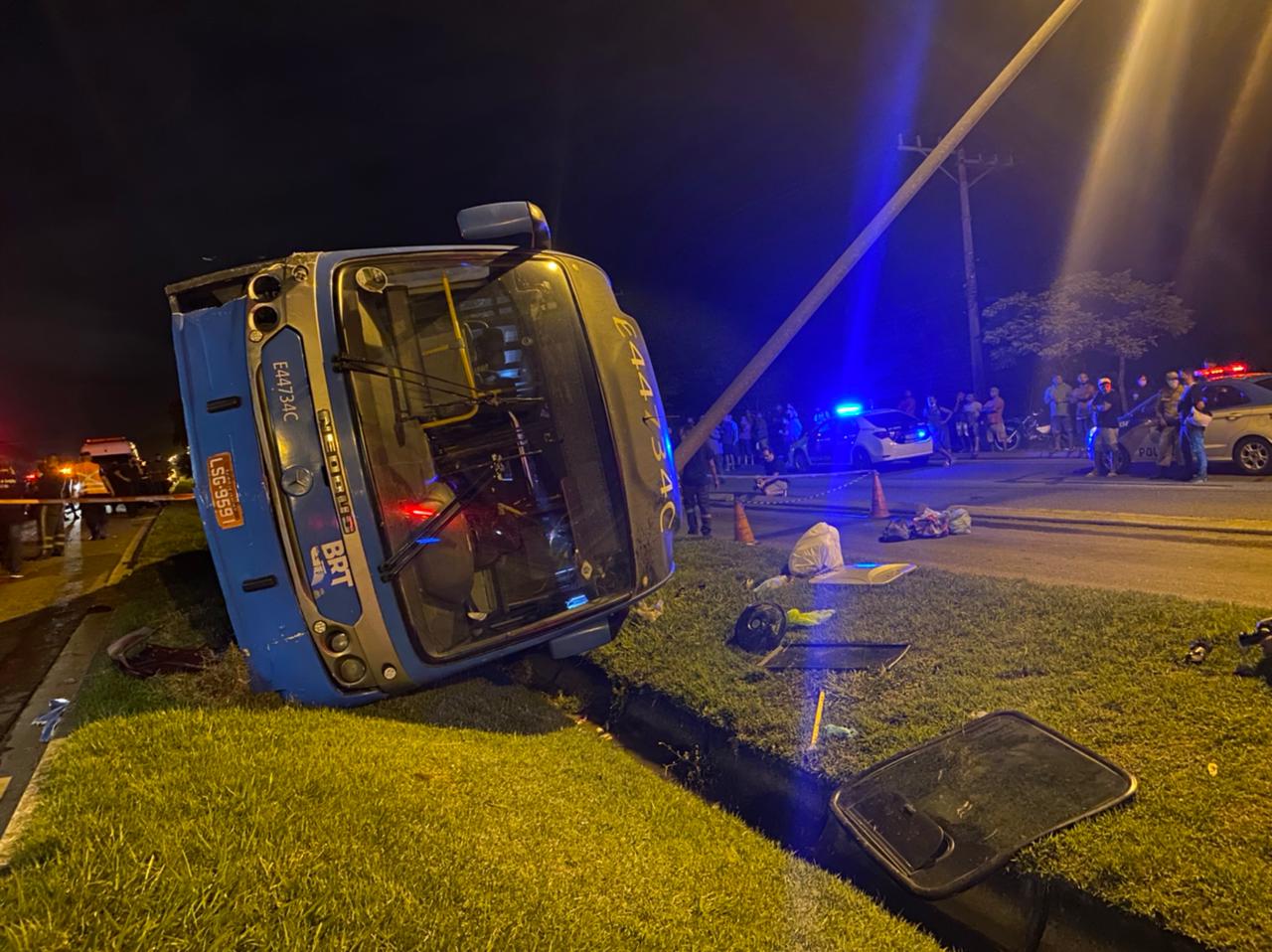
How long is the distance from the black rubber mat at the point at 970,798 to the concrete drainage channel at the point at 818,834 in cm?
12

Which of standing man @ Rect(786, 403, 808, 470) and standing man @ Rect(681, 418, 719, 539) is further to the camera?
standing man @ Rect(786, 403, 808, 470)

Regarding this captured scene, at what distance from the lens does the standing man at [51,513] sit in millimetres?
12617

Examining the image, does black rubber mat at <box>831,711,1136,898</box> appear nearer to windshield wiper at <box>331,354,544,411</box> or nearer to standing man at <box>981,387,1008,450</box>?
windshield wiper at <box>331,354,544,411</box>

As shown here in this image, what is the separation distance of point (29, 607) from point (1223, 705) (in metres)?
10.5

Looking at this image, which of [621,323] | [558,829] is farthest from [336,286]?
[558,829]

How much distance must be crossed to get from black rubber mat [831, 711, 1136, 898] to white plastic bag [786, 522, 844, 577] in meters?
3.24

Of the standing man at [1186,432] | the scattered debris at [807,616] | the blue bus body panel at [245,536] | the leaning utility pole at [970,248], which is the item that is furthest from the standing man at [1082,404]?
the blue bus body panel at [245,536]

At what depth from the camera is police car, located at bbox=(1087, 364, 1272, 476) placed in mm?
11297

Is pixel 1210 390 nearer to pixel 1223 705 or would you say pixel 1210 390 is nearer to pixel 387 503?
pixel 1223 705

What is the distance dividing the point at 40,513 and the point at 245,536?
11.4 metres

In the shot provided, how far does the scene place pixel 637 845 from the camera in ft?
10.5

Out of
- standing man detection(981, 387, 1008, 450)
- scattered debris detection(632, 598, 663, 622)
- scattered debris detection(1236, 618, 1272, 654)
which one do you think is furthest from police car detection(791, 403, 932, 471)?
scattered debris detection(1236, 618, 1272, 654)

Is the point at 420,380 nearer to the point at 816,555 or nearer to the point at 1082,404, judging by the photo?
the point at 816,555

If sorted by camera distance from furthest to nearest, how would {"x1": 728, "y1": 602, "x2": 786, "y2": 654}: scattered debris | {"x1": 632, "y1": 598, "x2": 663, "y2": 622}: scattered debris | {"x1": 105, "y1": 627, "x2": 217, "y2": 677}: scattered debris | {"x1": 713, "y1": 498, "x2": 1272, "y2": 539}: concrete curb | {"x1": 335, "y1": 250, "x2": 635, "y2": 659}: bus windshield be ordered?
1. {"x1": 713, "y1": 498, "x2": 1272, "y2": 539}: concrete curb
2. {"x1": 632, "y1": 598, "x2": 663, "y2": 622}: scattered debris
3. {"x1": 728, "y1": 602, "x2": 786, "y2": 654}: scattered debris
4. {"x1": 105, "y1": 627, "x2": 217, "y2": 677}: scattered debris
5. {"x1": 335, "y1": 250, "x2": 635, "y2": 659}: bus windshield
